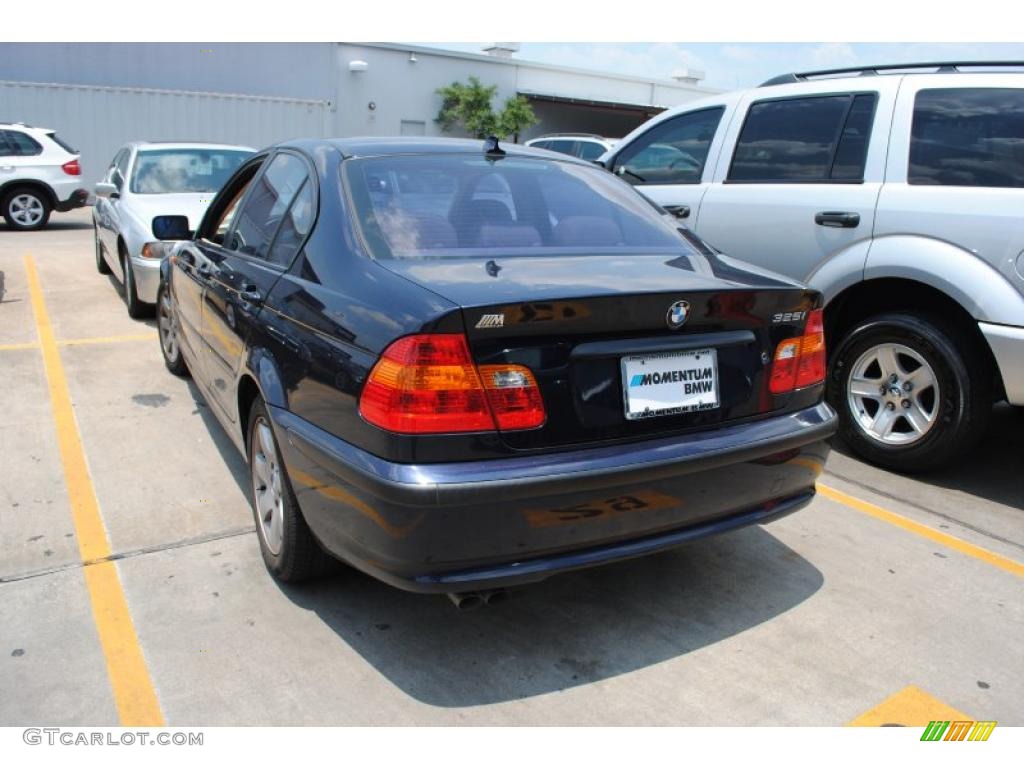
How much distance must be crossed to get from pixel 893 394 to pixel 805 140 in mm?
1565

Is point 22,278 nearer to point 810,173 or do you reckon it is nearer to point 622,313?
point 810,173

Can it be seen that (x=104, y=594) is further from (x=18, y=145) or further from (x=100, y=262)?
(x=18, y=145)

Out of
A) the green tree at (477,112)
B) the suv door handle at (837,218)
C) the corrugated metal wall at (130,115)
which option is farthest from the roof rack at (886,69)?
the green tree at (477,112)

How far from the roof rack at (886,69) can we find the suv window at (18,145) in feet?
41.3

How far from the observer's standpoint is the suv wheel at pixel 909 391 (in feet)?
13.8

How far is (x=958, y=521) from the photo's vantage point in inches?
159

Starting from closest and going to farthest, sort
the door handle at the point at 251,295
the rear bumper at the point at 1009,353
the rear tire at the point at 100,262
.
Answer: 1. the door handle at the point at 251,295
2. the rear bumper at the point at 1009,353
3. the rear tire at the point at 100,262

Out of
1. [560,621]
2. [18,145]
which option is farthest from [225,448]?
[18,145]

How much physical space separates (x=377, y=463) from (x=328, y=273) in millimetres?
768

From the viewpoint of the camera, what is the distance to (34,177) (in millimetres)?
13734

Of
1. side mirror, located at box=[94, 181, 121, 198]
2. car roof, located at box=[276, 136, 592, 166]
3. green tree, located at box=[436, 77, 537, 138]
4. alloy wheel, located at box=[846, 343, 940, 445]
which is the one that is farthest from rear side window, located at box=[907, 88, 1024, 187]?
green tree, located at box=[436, 77, 537, 138]

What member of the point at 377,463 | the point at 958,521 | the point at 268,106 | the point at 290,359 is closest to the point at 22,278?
the point at 290,359

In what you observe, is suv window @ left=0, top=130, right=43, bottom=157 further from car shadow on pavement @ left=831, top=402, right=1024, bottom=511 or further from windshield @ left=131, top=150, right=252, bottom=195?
car shadow on pavement @ left=831, top=402, right=1024, bottom=511

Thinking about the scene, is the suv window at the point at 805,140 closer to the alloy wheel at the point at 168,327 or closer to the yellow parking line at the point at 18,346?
the alloy wheel at the point at 168,327
